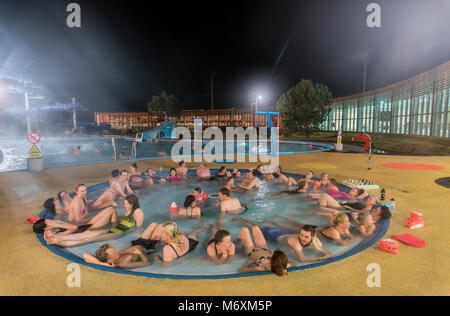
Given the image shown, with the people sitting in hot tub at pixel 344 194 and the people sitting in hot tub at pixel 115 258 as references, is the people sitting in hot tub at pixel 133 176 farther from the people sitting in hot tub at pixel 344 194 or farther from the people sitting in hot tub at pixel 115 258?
the people sitting in hot tub at pixel 344 194

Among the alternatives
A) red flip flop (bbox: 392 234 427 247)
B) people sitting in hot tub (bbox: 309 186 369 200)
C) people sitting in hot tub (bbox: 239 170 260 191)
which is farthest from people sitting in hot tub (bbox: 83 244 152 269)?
people sitting in hot tub (bbox: 309 186 369 200)

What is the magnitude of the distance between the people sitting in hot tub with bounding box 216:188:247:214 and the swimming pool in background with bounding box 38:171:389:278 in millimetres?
306

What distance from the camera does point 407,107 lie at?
102 feet

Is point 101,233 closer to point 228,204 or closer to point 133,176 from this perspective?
point 228,204

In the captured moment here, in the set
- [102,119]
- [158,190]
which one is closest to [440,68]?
[158,190]

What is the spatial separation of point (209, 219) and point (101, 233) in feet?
9.76

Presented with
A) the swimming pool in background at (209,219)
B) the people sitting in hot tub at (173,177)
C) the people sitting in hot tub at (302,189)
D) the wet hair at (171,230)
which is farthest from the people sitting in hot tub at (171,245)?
the people sitting in hot tub at (173,177)

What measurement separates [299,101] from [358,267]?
34.8 metres

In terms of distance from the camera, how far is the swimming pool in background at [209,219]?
472 cm

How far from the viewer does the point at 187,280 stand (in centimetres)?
395

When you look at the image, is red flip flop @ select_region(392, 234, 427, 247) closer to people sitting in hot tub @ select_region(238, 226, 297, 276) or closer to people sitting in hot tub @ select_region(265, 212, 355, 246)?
people sitting in hot tub @ select_region(265, 212, 355, 246)

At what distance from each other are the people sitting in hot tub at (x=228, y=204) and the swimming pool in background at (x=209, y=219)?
12.1 inches

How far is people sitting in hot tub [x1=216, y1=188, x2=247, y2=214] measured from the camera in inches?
307

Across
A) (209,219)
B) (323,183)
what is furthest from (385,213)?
(209,219)
